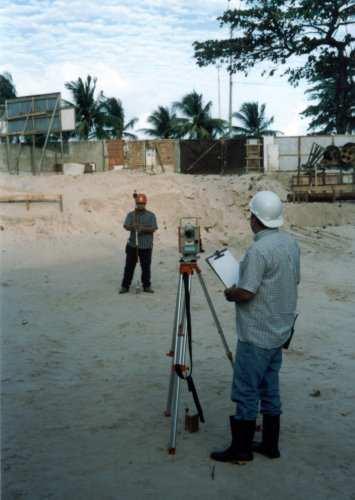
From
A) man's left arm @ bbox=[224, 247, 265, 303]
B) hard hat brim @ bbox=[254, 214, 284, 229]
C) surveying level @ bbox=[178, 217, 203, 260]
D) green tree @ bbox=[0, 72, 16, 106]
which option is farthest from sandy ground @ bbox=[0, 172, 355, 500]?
green tree @ bbox=[0, 72, 16, 106]

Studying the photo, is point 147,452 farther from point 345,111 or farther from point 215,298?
point 345,111

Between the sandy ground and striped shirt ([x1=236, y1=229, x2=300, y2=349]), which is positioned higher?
striped shirt ([x1=236, y1=229, x2=300, y2=349])

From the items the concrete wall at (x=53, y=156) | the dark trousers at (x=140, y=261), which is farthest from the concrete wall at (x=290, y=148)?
the dark trousers at (x=140, y=261)

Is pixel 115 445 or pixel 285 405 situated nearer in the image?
pixel 115 445

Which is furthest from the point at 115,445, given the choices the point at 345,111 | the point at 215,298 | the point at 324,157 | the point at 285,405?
the point at 345,111

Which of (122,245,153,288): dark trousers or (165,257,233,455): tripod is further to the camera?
(122,245,153,288): dark trousers

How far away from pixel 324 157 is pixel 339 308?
13.9 metres

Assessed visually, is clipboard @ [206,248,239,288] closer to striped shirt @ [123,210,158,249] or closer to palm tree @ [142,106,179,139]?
striped shirt @ [123,210,158,249]

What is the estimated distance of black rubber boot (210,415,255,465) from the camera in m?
3.60

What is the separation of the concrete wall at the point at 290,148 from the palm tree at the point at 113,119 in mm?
17522

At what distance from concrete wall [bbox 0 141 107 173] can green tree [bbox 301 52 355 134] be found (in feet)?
35.6

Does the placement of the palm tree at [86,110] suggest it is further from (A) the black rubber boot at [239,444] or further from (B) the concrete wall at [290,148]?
(A) the black rubber boot at [239,444]

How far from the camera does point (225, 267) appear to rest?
3639 mm

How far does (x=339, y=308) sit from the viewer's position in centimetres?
859
